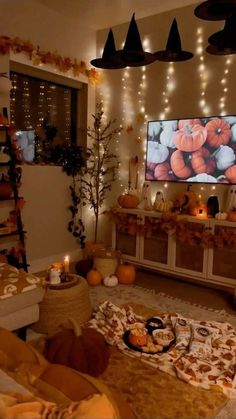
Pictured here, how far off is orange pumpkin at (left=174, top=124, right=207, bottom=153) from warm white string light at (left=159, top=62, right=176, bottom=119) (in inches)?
13.3

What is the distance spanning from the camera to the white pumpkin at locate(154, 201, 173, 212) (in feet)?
12.9

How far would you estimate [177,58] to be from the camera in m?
3.35

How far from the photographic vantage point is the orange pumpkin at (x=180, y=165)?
3.96m

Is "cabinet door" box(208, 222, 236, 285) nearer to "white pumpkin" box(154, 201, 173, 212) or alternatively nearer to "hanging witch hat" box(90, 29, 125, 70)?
"white pumpkin" box(154, 201, 173, 212)

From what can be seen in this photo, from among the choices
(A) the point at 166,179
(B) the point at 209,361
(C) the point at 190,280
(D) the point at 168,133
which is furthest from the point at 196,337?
(D) the point at 168,133

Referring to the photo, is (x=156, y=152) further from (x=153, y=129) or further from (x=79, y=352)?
(x=79, y=352)

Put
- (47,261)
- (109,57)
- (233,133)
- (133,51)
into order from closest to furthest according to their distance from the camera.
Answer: (133,51) < (109,57) < (233,133) < (47,261)

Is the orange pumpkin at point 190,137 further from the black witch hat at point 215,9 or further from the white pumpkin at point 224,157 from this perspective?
the black witch hat at point 215,9

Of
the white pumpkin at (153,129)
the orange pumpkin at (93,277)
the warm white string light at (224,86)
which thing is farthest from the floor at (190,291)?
the warm white string light at (224,86)

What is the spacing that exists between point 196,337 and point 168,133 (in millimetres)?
2363

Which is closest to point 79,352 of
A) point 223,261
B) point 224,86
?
point 223,261

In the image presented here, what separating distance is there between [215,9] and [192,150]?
5.59 ft

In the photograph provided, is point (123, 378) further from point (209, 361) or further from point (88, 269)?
point (88, 269)

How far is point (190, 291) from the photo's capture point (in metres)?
3.73
